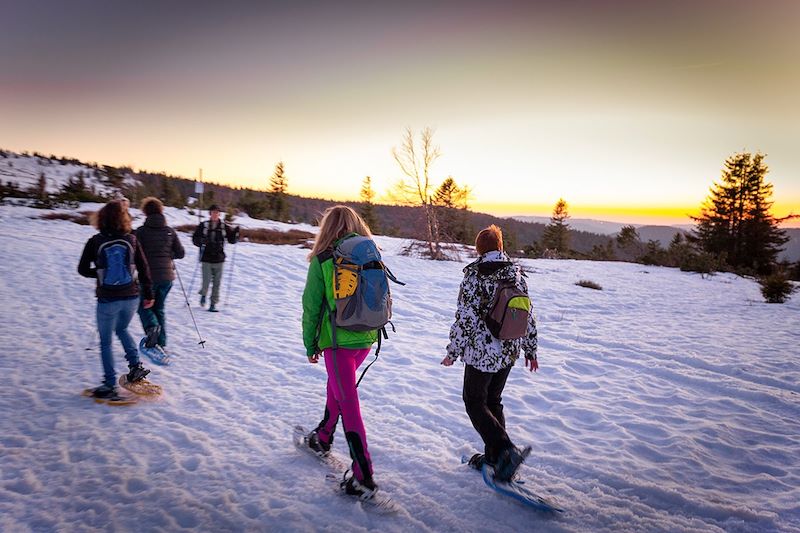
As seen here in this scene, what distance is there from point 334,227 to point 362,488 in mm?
2076

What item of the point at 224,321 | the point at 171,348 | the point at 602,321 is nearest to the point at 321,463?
the point at 171,348

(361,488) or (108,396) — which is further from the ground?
(361,488)

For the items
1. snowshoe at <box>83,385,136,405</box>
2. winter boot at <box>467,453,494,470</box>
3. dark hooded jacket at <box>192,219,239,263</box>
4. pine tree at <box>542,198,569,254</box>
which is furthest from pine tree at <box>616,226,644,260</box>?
snowshoe at <box>83,385,136,405</box>

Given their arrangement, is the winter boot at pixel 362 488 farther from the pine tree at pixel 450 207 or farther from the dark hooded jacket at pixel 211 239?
the pine tree at pixel 450 207

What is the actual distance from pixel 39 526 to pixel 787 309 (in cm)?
1748

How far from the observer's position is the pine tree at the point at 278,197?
3719cm

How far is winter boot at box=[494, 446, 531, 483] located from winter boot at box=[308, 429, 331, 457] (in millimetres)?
1549

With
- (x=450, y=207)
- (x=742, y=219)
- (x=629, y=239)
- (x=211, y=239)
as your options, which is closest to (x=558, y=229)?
(x=629, y=239)

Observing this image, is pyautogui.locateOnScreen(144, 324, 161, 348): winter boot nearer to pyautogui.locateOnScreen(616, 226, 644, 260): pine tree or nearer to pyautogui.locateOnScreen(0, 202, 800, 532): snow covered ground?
pyautogui.locateOnScreen(0, 202, 800, 532): snow covered ground

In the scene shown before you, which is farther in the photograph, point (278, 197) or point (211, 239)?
point (278, 197)

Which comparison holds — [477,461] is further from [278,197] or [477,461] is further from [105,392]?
[278,197]

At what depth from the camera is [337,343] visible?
2838mm

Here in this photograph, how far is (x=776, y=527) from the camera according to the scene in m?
2.92

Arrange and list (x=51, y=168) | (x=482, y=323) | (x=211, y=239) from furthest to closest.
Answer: (x=51, y=168), (x=211, y=239), (x=482, y=323)
